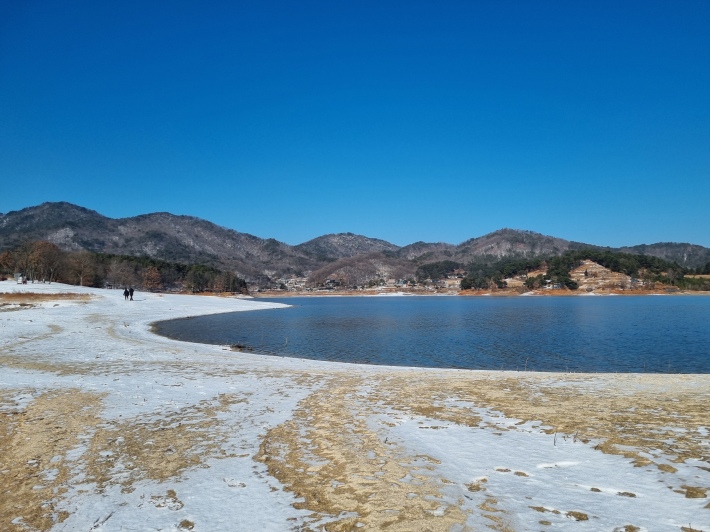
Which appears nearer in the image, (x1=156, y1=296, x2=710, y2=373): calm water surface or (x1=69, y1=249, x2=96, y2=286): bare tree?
(x1=156, y1=296, x2=710, y2=373): calm water surface

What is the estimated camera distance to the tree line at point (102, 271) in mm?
93062

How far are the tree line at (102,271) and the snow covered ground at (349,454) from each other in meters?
94.4

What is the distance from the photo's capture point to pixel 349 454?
297 inches

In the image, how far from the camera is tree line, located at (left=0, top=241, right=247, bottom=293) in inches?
3664

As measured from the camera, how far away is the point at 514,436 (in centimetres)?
861

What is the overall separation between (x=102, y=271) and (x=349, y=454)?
429 feet

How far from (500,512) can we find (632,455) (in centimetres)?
331

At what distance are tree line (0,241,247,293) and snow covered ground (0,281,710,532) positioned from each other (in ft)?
310

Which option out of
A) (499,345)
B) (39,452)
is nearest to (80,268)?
(499,345)

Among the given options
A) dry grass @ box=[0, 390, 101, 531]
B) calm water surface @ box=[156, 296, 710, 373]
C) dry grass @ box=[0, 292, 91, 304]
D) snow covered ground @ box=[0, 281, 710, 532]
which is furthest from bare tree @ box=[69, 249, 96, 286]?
dry grass @ box=[0, 390, 101, 531]

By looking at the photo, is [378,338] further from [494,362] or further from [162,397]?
[162,397]

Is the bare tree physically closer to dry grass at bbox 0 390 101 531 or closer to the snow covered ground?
the snow covered ground

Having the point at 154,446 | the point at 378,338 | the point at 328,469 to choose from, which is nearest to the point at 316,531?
the point at 328,469

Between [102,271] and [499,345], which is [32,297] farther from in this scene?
[102,271]
